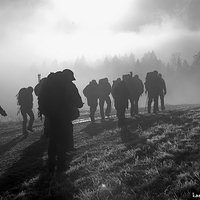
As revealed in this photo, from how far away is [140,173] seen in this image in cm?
837

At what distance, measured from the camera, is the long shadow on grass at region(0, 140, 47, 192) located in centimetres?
1034

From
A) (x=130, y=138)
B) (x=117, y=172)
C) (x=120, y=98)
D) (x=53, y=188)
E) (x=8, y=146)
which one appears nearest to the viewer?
(x=53, y=188)

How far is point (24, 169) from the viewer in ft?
39.2

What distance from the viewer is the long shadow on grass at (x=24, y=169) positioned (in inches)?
407

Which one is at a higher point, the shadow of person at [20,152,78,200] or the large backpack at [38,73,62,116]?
the large backpack at [38,73,62,116]

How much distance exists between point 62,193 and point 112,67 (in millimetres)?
179407

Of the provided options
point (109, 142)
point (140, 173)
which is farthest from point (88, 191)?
point (109, 142)

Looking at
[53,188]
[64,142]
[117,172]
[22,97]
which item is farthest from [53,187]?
[22,97]

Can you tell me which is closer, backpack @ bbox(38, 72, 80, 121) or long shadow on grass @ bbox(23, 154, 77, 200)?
long shadow on grass @ bbox(23, 154, 77, 200)

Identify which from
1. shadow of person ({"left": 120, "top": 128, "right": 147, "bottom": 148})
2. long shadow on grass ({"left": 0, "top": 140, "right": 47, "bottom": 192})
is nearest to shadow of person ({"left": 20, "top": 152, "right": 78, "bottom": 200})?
long shadow on grass ({"left": 0, "top": 140, "right": 47, "bottom": 192})

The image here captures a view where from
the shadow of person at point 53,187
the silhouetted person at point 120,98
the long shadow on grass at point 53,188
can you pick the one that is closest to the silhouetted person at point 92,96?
the silhouetted person at point 120,98

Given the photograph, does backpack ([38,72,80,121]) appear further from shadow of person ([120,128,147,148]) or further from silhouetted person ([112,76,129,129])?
silhouetted person ([112,76,129,129])

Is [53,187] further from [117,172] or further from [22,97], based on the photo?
[22,97]

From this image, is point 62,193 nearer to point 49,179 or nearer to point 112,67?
point 49,179
